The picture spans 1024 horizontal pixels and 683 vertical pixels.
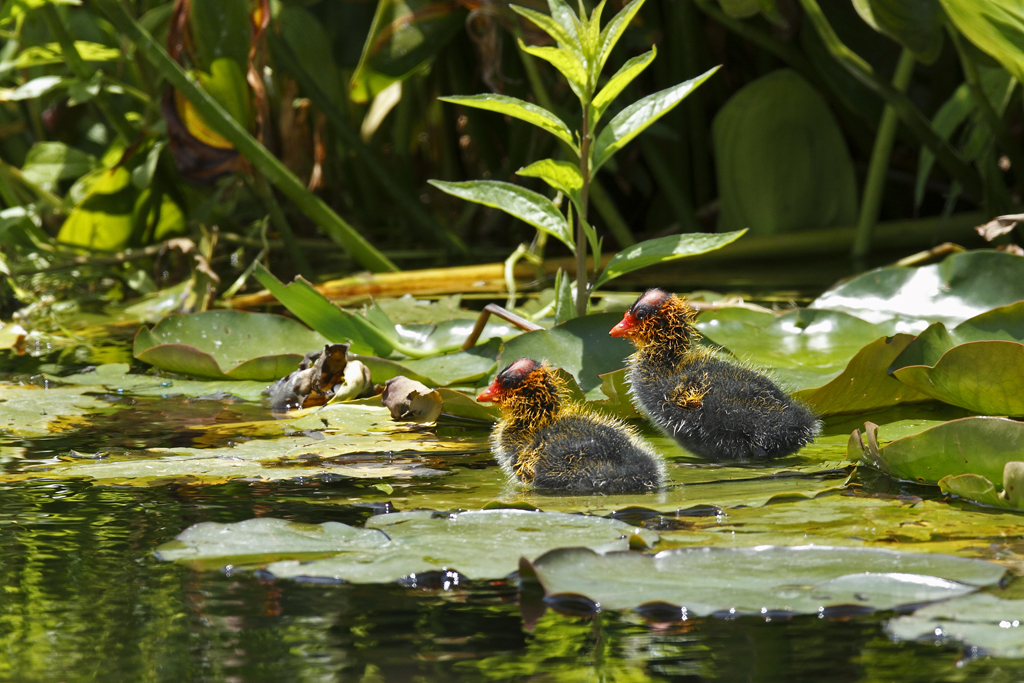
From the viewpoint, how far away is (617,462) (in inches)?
63.7

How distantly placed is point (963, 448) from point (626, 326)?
2.31 feet

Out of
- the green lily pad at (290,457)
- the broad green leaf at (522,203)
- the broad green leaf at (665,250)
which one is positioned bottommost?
the green lily pad at (290,457)

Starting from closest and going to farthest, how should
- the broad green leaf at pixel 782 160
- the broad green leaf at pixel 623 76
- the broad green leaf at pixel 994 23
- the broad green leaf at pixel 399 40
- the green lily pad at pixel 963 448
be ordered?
the green lily pad at pixel 963 448
the broad green leaf at pixel 623 76
the broad green leaf at pixel 994 23
the broad green leaf at pixel 399 40
the broad green leaf at pixel 782 160

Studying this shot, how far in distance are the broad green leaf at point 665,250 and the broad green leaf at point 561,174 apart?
0.48ft

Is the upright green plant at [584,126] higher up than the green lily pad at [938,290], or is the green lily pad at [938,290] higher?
the upright green plant at [584,126]

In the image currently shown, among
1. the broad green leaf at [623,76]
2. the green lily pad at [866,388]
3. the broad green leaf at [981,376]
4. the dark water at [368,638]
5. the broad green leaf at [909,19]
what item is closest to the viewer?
the dark water at [368,638]

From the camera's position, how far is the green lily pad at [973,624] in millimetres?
941

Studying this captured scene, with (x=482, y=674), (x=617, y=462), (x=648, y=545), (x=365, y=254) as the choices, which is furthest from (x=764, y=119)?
(x=482, y=674)

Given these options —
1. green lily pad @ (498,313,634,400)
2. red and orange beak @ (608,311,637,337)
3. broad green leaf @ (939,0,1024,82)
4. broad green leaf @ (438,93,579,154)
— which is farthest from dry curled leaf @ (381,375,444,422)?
broad green leaf @ (939,0,1024,82)

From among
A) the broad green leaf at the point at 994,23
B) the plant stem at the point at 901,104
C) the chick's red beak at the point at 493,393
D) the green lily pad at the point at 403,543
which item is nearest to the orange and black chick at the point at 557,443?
the chick's red beak at the point at 493,393

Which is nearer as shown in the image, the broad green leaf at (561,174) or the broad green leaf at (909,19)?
the broad green leaf at (561,174)

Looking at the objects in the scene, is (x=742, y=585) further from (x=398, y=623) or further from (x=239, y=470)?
(x=239, y=470)

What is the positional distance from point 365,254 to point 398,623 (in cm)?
268

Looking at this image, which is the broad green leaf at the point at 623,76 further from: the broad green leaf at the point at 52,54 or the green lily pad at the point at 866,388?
the broad green leaf at the point at 52,54
